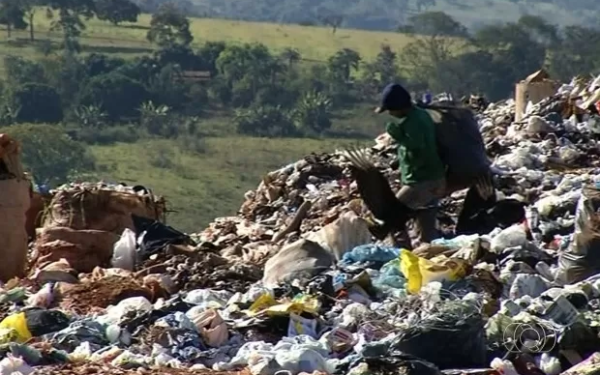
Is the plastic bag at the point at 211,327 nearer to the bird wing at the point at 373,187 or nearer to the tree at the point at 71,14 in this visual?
the bird wing at the point at 373,187

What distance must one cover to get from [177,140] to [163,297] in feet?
153

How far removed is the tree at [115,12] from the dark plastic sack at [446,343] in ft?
240

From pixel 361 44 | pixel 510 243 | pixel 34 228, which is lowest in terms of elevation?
pixel 361 44

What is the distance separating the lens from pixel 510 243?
966 cm

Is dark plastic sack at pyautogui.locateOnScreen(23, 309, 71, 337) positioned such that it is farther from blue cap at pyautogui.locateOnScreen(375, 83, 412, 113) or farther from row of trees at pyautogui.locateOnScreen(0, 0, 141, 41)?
row of trees at pyautogui.locateOnScreen(0, 0, 141, 41)

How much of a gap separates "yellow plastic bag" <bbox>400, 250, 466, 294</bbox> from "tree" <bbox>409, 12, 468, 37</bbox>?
246ft

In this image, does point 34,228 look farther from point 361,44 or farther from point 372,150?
point 361,44

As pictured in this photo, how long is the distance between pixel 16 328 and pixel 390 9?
5696 inches

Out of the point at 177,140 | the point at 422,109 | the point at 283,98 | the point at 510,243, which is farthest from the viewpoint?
the point at 283,98

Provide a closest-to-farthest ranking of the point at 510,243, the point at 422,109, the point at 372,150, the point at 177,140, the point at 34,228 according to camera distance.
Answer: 1. the point at 510,243
2. the point at 422,109
3. the point at 34,228
4. the point at 372,150
5. the point at 177,140

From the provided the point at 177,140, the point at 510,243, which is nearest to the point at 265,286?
the point at 510,243

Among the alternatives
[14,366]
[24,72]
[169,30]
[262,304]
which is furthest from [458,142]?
[169,30]

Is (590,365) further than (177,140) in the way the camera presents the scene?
No

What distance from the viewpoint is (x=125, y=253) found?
419 inches
